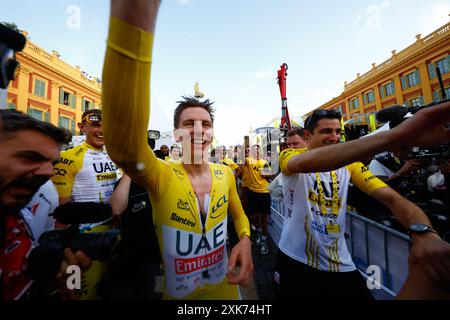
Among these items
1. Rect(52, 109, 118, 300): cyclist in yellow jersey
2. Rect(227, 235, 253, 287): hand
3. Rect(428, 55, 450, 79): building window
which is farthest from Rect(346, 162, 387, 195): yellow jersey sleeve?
Rect(428, 55, 450, 79): building window

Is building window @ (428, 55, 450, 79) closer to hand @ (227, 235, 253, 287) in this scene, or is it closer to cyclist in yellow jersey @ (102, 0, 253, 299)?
cyclist in yellow jersey @ (102, 0, 253, 299)

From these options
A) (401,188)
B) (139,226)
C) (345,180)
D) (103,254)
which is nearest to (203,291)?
(103,254)

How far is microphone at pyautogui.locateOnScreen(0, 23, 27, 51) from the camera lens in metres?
0.68

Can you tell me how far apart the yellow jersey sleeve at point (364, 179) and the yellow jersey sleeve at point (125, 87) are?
213 cm

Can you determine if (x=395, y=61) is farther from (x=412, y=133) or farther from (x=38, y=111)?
(x=38, y=111)

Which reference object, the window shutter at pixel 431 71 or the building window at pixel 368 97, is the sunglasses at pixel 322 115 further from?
the building window at pixel 368 97

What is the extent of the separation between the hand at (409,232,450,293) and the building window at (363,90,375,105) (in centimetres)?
3510

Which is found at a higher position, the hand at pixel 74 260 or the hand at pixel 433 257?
the hand at pixel 74 260

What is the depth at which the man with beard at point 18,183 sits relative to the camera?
0.90 meters

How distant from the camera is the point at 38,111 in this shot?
2028 centimetres

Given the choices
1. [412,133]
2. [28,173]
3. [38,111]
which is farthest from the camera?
[38,111]

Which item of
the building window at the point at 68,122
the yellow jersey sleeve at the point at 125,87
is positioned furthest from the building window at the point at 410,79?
the building window at the point at 68,122

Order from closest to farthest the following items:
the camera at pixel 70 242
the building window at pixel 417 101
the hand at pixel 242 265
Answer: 1. the camera at pixel 70 242
2. the hand at pixel 242 265
3. the building window at pixel 417 101

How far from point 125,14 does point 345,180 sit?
2.24 metres
